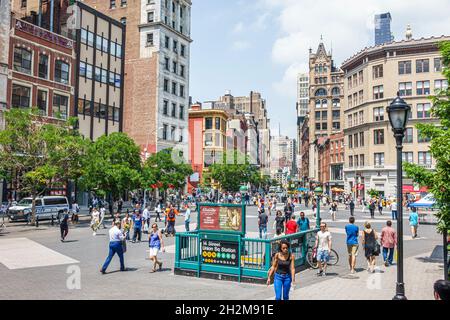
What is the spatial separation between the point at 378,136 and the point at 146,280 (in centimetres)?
6082

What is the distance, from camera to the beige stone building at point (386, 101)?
206ft

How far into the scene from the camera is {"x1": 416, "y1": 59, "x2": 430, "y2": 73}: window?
62.8 metres

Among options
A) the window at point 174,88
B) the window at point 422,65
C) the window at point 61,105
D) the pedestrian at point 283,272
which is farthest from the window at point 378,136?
the pedestrian at point 283,272

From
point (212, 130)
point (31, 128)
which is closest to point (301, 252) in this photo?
point (31, 128)

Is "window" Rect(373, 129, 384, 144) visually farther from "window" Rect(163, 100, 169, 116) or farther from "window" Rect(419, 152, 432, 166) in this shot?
"window" Rect(163, 100, 169, 116)

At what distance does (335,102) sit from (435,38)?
5852cm

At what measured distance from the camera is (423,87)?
63.0 metres

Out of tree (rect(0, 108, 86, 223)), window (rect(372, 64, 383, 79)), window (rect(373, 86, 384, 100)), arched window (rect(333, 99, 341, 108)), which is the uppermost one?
arched window (rect(333, 99, 341, 108))

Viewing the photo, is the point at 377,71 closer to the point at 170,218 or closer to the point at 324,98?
the point at 170,218

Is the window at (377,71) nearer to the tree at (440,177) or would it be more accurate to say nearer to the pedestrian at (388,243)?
the pedestrian at (388,243)

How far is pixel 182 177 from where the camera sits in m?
48.0

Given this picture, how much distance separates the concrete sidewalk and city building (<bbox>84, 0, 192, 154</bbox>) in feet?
158

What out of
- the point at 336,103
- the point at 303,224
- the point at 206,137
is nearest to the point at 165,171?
the point at 303,224

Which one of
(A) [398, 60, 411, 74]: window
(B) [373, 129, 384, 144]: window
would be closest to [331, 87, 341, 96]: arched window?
(B) [373, 129, 384, 144]: window
